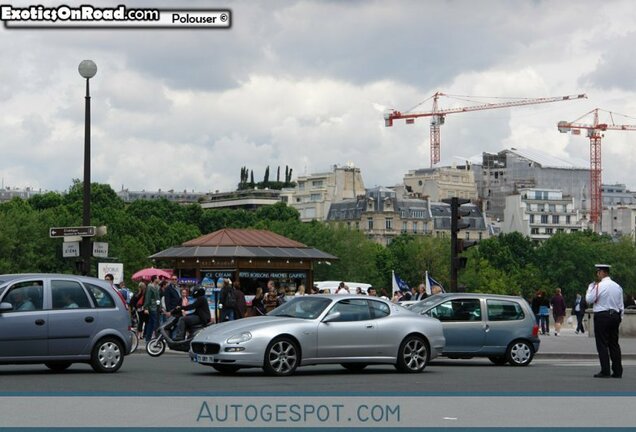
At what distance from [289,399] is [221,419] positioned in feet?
7.97

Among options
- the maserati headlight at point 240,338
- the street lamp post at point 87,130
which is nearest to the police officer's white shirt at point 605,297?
the maserati headlight at point 240,338

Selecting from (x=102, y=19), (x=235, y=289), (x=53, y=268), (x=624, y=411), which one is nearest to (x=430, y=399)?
(x=624, y=411)

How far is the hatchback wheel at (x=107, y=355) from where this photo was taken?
21236 millimetres

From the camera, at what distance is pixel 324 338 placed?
21.6 metres

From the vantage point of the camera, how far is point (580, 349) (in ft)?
110

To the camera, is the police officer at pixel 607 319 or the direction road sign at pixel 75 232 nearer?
the police officer at pixel 607 319

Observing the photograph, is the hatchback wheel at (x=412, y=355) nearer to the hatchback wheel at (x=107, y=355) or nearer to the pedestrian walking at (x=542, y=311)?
the hatchback wheel at (x=107, y=355)

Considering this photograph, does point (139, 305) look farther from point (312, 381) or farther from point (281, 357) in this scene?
point (312, 381)

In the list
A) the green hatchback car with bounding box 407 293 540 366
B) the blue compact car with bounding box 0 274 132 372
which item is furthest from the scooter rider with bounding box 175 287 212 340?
the blue compact car with bounding box 0 274 132 372

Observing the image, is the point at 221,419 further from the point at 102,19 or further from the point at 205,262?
the point at 205,262

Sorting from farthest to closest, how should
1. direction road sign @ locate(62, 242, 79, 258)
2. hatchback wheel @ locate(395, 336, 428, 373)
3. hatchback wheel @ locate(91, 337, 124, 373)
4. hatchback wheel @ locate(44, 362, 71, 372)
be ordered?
direction road sign @ locate(62, 242, 79, 258)
hatchback wheel @ locate(395, 336, 428, 373)
hatchback wheel @ locate(44, 362, 71, 372)
hatchback wheel @ locate(91, 337, 124, 373)

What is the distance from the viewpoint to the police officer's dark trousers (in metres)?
21.4

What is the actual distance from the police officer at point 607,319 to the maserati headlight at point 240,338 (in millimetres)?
5339

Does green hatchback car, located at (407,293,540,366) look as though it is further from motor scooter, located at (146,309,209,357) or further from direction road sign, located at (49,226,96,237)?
direction road sign, located at (49,226,96,237)
